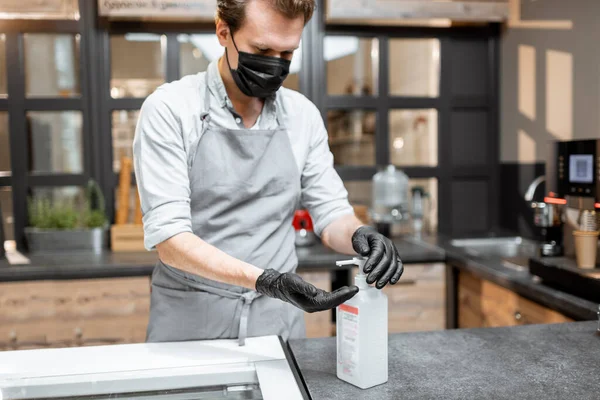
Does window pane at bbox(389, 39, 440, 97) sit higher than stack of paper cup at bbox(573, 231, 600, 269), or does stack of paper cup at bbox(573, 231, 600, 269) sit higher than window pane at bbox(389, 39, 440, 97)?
window pane at bbox(389, 39, 440, 97)

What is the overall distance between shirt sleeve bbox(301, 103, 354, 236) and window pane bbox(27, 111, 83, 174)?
6.00ft

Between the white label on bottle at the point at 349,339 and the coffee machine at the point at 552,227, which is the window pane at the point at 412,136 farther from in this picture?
the white label on bottle at the point at 349,339

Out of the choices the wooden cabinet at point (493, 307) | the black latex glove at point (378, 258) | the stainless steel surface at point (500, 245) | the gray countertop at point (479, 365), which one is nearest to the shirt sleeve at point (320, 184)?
the black latex glove at point (378, 258)

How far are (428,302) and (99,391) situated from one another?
191 cm

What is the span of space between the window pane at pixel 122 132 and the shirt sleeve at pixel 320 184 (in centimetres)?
170

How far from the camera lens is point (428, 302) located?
2717 millimetres

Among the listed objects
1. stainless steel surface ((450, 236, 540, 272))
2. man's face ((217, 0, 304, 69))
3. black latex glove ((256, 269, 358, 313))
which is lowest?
stainless steel surface ((450, 236, 540, 272))

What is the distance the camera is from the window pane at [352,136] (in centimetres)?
331

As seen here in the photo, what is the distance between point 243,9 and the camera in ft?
4.69

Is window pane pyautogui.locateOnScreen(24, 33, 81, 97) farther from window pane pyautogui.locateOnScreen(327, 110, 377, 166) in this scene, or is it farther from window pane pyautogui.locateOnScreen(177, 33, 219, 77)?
window pane pyautogui.locateOnScreen(327, 110, 377, 166)

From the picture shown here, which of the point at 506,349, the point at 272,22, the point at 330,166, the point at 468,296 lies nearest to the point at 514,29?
the point at 468,296

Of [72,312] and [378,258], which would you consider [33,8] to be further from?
[378,258]

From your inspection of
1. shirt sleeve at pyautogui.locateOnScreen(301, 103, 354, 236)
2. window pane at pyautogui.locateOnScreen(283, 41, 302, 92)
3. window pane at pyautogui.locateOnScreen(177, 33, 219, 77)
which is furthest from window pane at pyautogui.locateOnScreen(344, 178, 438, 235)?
shirt sleeve at pyautogui.locateOnScreen(301, 103, 354, 236)

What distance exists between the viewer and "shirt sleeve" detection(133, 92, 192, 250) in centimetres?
136
